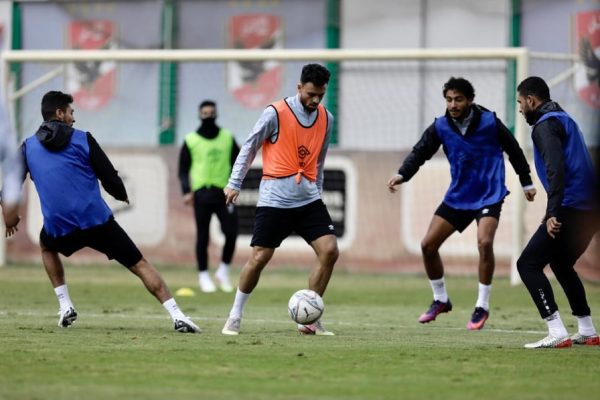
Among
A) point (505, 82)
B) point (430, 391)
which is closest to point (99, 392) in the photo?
point (430, 391)

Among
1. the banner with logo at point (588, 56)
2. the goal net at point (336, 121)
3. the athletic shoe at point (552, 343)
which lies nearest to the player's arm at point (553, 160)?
the athletic shoe at point (552, 343)

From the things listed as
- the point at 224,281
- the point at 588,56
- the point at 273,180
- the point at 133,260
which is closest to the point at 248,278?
the point at 273,180

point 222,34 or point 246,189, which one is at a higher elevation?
point 222,34

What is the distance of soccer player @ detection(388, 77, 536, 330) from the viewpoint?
13.8 meters

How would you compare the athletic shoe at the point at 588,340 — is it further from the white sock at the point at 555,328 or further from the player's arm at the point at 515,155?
the player's arm at the point at 515,155

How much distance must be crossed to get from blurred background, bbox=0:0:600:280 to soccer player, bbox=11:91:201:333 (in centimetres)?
909

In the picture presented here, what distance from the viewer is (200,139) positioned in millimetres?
19625

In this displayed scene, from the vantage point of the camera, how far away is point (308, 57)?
869 inches

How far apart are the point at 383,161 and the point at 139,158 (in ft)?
13.6

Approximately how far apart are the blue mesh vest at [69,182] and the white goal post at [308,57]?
9134mm

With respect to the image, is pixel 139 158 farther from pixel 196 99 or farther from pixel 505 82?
pixel 505 82

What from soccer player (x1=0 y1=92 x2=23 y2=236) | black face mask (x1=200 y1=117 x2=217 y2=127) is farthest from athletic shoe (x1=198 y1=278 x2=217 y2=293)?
soccer player (x1=0 y1=92 x2=23 y2=236)

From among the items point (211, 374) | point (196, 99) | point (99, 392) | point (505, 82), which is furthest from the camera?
point (196, 99)

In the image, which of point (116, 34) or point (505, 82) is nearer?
point (505, 82)
